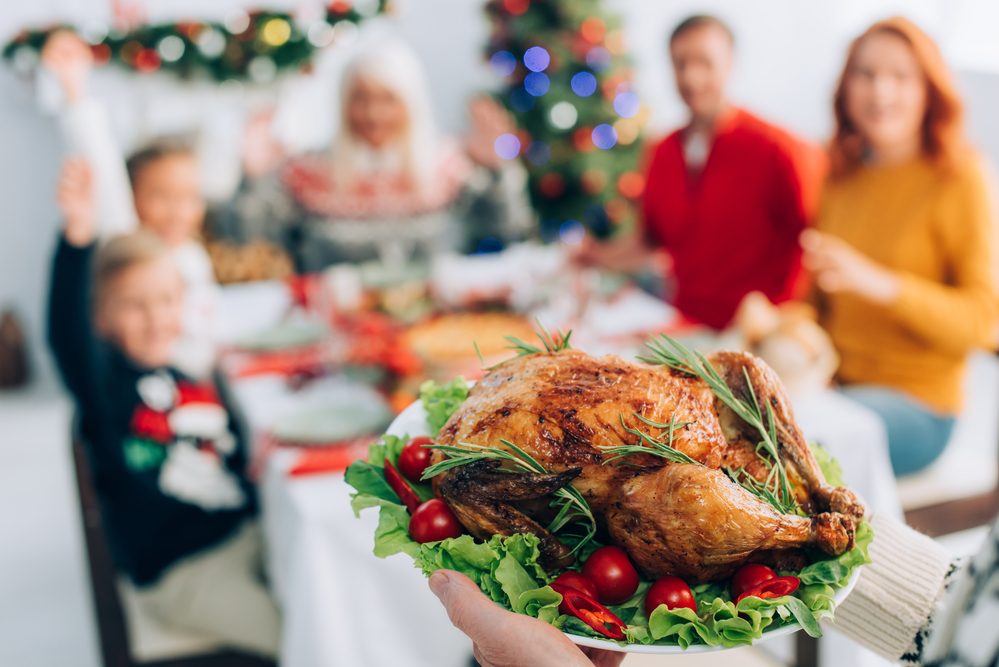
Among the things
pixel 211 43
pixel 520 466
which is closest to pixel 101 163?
pixel 211 43

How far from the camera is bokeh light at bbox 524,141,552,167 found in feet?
19.1

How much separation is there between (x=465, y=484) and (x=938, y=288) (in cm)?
207

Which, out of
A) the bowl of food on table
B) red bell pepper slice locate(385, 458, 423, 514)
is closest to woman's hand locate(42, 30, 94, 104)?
red bell pepper slice locate(385, 458, 423, 514)

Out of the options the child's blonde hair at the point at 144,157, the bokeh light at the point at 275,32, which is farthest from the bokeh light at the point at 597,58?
the child's blonde hair at the point at 144,157

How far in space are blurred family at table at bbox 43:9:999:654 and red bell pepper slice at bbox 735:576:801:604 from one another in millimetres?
1349

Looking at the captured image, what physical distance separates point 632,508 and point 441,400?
0.36 m

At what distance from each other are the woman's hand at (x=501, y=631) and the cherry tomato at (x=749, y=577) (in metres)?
0.17

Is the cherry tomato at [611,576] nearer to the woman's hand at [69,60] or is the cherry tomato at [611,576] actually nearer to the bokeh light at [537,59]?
the woman's hand at [69,60]

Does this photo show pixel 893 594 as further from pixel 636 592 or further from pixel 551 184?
pixel 551 184

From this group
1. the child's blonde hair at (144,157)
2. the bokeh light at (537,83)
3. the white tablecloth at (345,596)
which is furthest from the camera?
the bokeh light at (537,83)

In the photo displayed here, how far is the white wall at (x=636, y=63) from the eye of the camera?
507 centimetres

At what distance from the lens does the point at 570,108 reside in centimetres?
569

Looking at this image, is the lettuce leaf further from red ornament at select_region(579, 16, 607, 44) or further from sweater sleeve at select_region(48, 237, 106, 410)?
red ornament at select_region(579, 16, 607, 44)

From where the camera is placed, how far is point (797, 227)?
11.0ft
